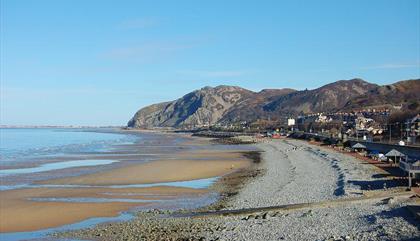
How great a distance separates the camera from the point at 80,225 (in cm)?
1916

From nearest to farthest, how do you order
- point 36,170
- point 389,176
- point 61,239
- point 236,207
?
point 61,239, point 236,207, point 389,176, point 36,170

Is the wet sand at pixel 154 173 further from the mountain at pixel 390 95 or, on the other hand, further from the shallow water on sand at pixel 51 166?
the mountain at pixel 390 95

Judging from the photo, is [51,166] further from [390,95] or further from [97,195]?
[390,95]

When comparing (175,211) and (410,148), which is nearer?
(175,211)

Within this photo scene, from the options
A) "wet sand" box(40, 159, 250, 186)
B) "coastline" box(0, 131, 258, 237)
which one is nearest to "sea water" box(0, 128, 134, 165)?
"wet sand" box(40, 159, 250, 186)

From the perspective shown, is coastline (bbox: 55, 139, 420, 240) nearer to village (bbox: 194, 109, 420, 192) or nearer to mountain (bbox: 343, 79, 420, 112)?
village (bbox: 194, 109, 420, 192)

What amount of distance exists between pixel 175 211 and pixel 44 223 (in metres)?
5.02

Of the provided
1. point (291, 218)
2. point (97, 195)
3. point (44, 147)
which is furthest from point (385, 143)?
point (44, 147)

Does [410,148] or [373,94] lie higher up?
[373,94]

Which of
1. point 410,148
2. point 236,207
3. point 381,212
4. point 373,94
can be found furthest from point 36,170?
point 373,94

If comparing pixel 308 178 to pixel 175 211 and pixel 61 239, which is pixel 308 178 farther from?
pixel 61 239

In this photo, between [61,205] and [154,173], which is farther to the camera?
[154,173]

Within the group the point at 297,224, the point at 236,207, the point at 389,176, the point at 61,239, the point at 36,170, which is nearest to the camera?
the point at 297,224

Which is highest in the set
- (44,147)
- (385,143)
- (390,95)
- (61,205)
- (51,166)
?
(390,95)
